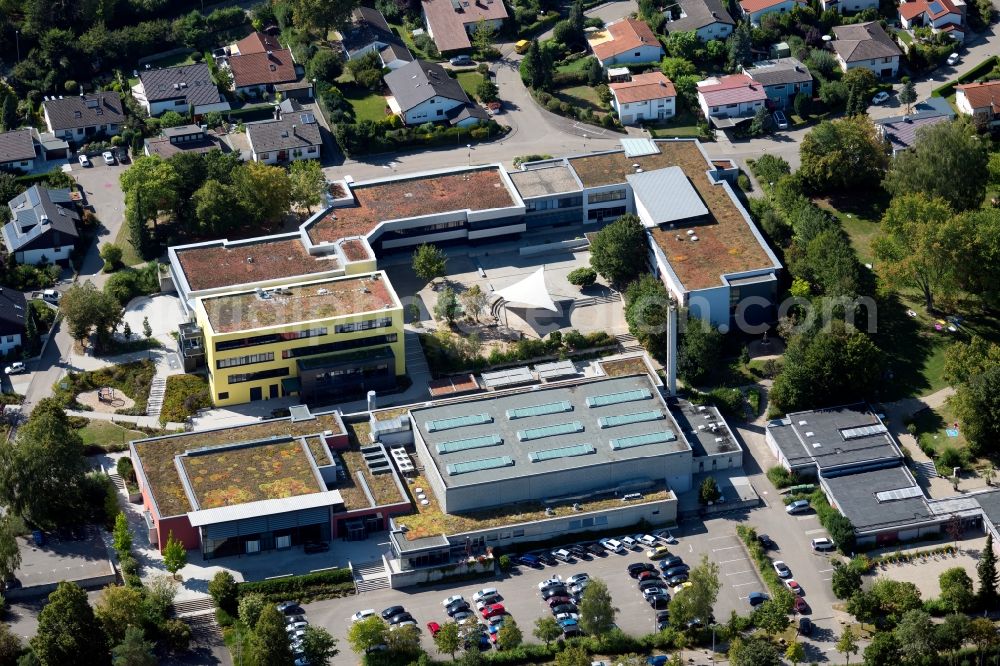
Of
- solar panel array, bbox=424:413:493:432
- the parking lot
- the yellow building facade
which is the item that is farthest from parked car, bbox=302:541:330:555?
the yellow building facade

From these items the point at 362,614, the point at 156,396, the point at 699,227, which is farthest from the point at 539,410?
the point at 156,396

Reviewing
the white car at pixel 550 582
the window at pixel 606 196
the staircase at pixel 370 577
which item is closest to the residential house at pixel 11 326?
the staircase at pixel 370 577

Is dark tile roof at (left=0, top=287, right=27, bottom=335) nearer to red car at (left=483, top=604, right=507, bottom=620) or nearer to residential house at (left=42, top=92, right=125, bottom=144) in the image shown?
residential house at (left=42, top=92, right=125, bottom=144)

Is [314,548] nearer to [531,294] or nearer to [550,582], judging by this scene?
→ [550,582]

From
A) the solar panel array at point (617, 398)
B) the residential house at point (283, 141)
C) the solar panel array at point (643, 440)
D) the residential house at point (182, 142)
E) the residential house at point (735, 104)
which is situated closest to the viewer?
the solar panel array at point (643, 440)

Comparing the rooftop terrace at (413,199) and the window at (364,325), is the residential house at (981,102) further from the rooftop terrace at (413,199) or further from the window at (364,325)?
the window at (364,325)

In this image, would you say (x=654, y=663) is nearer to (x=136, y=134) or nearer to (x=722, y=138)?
(x=722, y=138)
